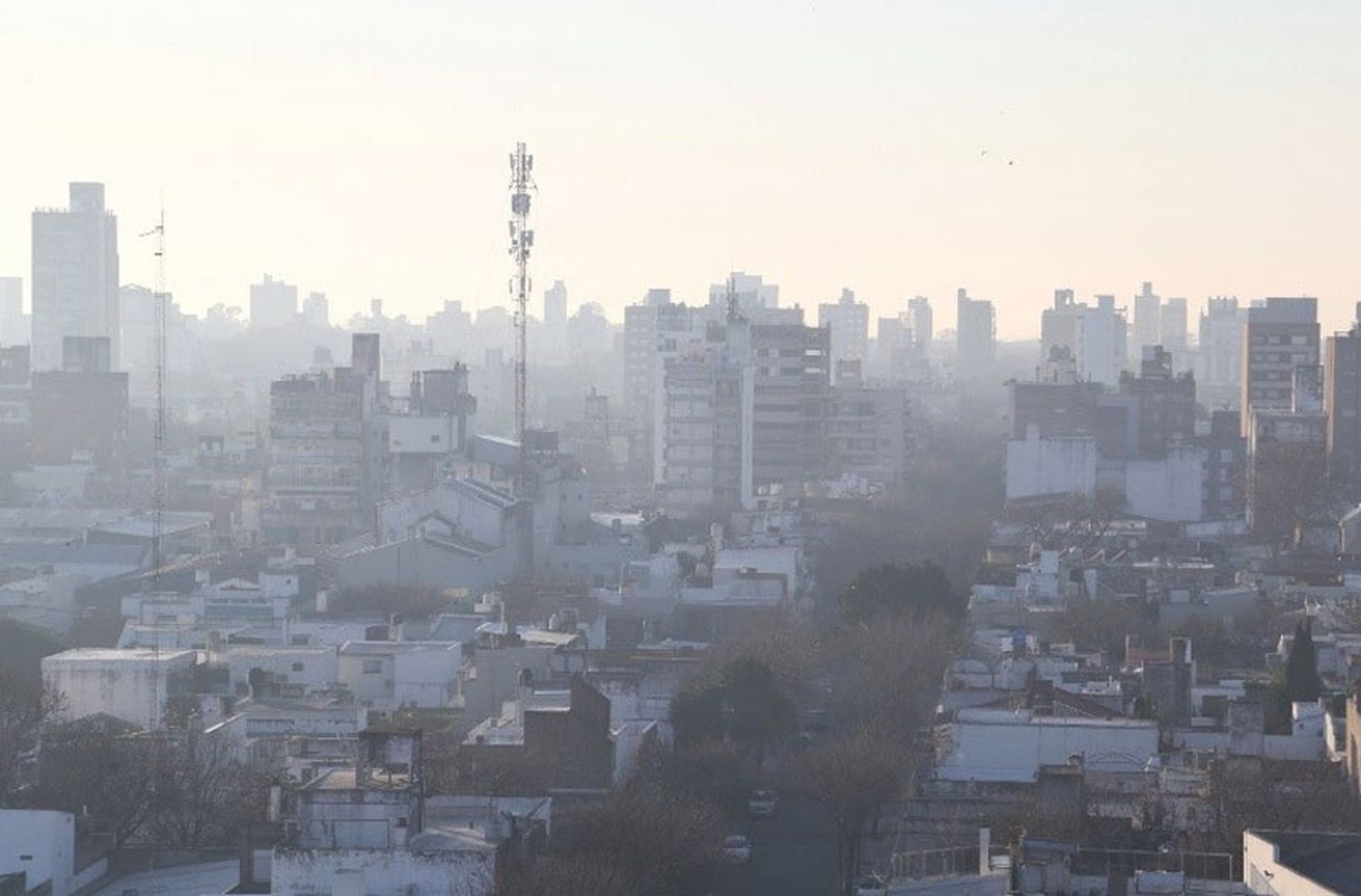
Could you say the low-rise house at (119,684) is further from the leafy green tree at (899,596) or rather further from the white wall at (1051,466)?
the white wall at (1051,466)

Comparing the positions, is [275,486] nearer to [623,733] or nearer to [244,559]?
[244,559]

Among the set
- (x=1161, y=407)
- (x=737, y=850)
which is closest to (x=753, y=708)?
(x=737, y=850)

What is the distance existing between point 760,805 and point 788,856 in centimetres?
181

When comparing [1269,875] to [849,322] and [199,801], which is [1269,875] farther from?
[849,322]

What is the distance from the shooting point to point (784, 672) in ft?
107

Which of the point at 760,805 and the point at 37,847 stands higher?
Answer: the point at 37,847

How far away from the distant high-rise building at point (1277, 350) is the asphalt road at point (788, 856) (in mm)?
44834

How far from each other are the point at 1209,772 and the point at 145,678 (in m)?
11.7

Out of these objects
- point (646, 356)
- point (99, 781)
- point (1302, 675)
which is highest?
point (646, 356)

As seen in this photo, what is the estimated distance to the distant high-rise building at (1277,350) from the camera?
232ft

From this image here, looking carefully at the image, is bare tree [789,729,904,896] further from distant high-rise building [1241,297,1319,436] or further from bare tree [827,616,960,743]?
distant high-rise building [1241,297,1319,436]

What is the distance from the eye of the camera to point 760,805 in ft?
87.5

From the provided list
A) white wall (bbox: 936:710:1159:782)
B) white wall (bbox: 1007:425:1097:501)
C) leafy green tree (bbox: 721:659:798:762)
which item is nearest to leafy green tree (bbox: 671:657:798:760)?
leafy green tree (bbox: 721:659:798:762)

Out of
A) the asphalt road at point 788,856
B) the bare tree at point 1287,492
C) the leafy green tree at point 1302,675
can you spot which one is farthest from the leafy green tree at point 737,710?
the bare tree at point 1287,492
